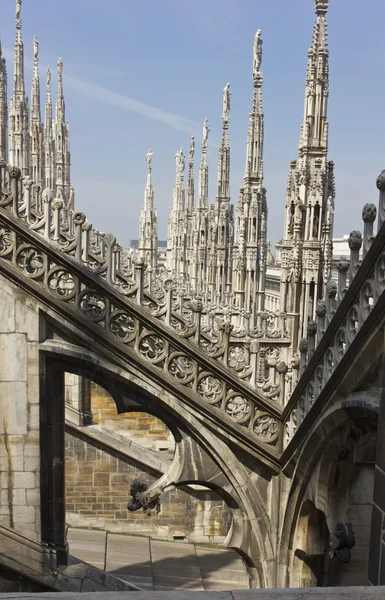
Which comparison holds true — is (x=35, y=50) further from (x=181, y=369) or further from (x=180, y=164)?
(x=181, y=369)

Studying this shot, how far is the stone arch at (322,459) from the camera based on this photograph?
570cm

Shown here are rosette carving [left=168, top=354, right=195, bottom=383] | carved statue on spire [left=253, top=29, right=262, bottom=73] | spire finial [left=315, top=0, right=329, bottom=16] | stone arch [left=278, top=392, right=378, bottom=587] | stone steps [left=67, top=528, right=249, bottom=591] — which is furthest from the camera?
carved statue on spire [left=253, top=29, right=262, bottom=73]

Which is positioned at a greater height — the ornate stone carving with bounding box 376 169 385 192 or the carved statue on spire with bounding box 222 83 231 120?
the carved statue on spire with bounding box 222 83 231 120

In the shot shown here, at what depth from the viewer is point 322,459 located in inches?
263

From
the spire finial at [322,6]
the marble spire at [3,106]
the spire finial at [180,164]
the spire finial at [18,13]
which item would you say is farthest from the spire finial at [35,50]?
the spire finial at [322,6]

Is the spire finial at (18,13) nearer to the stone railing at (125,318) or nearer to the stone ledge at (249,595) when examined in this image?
the stone railing at (125,318)

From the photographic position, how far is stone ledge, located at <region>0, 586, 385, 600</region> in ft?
7.00

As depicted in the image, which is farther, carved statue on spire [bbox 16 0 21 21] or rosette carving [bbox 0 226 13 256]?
carved statue on spire [bbox 16 0 21 21]

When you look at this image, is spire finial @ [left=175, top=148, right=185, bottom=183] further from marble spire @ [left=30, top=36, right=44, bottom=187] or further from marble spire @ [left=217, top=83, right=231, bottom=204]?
marble spire @ [left=217, top=83, right=231, bottom=204]

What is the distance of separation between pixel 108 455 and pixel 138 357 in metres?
7.49

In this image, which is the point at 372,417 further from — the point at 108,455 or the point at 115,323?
the point at 108,455

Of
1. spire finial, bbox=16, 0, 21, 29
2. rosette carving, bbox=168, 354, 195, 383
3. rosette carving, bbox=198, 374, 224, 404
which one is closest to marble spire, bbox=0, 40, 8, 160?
spire finial, bbox=16, 0, 21, 29

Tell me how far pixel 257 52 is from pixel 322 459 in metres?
16.2

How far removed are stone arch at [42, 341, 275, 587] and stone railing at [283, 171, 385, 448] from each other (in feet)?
2.58
